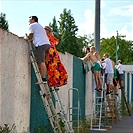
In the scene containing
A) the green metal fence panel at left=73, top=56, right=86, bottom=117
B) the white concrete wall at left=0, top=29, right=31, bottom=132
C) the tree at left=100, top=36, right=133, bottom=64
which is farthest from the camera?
the tree at left=100, top=36, right=133, bottom=64

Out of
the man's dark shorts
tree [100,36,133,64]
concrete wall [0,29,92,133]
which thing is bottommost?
concrete wall [0,29,92,133]

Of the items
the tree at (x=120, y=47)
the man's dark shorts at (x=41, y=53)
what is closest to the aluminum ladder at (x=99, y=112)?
the man's dark shorts at (x=41, y=53)

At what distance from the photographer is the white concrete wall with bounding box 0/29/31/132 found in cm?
814

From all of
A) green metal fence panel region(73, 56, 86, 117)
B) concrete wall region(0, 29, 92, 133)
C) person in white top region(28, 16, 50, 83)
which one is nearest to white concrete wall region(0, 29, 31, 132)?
concrete wall region(0, 29, 92, 133)

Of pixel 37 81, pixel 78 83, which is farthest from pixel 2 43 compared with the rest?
pixel 78 83

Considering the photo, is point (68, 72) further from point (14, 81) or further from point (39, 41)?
point (14, 81)

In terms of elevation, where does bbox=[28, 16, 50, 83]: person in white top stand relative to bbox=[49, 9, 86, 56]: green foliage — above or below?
below

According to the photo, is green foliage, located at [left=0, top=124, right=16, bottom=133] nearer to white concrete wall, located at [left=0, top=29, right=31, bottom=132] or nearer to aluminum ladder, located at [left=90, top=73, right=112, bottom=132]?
white concrete wall, located at [left=0, top=29, right=31, bottom=132]

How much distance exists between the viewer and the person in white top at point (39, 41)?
9.38 m

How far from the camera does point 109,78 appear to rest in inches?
722

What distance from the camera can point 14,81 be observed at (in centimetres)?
875

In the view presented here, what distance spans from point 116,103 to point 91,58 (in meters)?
4.43

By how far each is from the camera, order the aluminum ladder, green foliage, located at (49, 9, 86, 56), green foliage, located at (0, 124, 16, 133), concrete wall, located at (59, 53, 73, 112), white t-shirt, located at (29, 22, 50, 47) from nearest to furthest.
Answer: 1. green foliage, located at (0, 124, 16, 133)
2. white t-shirt, located at (29, 22, 50, 47)
3. concrete wall, located at (59, 53, 73, 112)
4. the aluminum ladder
5. green foliage, located at (49, 9, 86, 56)

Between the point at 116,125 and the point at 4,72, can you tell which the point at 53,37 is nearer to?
the point at 4,72
